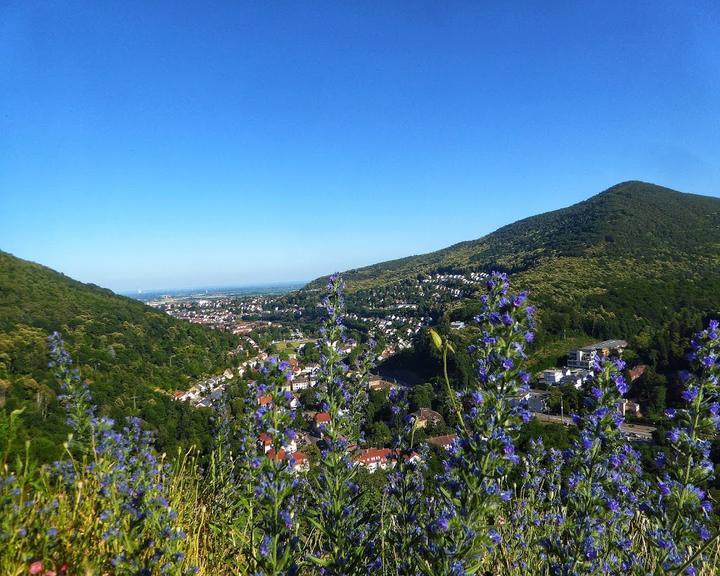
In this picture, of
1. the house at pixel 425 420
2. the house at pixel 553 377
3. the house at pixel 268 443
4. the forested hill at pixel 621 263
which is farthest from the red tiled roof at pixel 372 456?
the forested hill at pixel 621 263

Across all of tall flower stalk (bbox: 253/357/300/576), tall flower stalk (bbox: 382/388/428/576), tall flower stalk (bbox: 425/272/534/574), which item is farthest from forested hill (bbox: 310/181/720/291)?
tall flower stalk (bbox: 253/357/300/576)

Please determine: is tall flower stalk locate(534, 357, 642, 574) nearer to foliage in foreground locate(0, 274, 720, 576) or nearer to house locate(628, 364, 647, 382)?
foliage in foreground locate(0, 274, 720, 576)

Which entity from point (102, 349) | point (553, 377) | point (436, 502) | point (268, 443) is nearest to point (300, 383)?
point (102, 349)

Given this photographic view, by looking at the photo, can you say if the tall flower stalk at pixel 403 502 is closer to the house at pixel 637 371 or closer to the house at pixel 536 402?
the house at pixel 536 402

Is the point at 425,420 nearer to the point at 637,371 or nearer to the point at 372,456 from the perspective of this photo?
the point at 372,456

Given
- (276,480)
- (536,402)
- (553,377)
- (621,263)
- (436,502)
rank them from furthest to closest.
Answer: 1. (621,263)
2. (553,377)
3. (536,402)
4. (436,502)
5. (276,480)

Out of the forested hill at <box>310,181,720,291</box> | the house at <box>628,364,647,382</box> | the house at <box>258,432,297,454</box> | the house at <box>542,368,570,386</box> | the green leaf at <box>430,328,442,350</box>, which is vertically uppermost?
the forested hill at <box>310,181,720,291</box>
